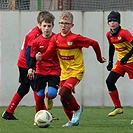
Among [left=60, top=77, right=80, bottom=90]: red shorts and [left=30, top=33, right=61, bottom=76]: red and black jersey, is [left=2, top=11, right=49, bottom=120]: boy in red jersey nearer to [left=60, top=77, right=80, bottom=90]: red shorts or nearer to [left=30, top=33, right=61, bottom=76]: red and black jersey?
[left=30, top=33, right=61, bottom=76]: red and black jersey

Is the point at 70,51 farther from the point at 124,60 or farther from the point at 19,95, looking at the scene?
the point at 19,95

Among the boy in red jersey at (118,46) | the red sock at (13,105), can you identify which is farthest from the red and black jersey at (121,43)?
the red sock at (13,105)

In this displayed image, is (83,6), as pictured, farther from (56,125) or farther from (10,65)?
(56,125)

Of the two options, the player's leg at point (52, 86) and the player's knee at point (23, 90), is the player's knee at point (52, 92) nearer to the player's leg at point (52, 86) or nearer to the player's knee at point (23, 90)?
the player's leg at point (52, 86)

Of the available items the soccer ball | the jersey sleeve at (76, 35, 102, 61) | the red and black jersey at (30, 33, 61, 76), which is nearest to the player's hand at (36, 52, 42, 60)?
the red and black jersey at (30, 33, 61, 76)

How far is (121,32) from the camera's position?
11.1m

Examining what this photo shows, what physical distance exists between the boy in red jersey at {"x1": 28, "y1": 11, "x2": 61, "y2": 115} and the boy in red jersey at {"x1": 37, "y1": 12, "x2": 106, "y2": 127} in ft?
0.81

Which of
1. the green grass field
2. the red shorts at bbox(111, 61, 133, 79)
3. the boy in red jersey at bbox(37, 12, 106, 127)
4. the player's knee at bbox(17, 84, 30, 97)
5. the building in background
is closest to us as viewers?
the green grass field

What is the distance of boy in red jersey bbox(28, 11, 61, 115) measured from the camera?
32.4ft

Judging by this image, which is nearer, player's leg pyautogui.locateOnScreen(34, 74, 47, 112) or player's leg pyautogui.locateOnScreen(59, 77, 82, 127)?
player's leg pyautogui.locateOnScreen(59, 77, 82, 127)

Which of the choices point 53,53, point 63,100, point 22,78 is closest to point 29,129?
point 63,100

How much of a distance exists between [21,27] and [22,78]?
4045mm

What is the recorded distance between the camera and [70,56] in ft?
31.4

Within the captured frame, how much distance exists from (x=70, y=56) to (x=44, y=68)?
695 millimetres
